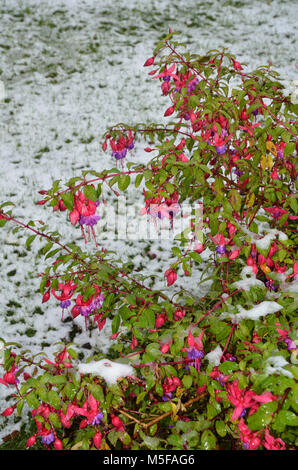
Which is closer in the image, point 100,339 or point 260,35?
point 100,339

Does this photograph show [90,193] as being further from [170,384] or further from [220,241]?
[170,384]

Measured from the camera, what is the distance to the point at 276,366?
1047 mm

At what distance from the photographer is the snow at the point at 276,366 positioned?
988 mm

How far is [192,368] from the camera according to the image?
1.33 m

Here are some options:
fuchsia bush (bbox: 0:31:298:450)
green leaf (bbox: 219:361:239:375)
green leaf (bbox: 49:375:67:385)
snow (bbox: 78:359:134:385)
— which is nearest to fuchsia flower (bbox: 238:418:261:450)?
fuchsia bush (bbox: 0:31:298:450)

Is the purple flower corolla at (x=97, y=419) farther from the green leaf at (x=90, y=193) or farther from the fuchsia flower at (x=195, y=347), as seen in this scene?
the green leaf at (x=90, y=193)

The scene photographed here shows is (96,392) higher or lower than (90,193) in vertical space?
lower

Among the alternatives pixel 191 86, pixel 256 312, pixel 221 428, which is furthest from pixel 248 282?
pixel 191 86

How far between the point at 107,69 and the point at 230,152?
150 inches

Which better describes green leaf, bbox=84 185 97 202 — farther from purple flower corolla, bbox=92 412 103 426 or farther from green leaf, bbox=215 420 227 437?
green leaf, bbox=215 420 227 437

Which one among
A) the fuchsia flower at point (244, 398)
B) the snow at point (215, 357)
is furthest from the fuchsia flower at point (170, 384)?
the fuchsia flower at point (244, 398)

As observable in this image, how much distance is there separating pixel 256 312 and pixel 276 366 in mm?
271
